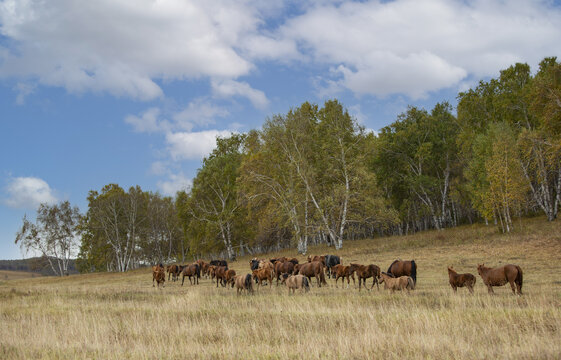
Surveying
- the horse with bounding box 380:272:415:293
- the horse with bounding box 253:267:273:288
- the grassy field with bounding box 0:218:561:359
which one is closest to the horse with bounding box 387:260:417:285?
the horse with bounding box 380:272:415:293

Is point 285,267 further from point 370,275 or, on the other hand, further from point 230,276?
point 370,275

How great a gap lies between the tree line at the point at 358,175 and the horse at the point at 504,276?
2051cm

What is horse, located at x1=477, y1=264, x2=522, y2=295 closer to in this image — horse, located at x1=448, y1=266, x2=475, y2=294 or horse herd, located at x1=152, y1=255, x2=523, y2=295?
horse herd, located at x1=152, y1=255, x2=523, y2=295

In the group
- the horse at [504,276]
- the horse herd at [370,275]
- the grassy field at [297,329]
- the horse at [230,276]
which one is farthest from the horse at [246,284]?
the horse at [504,276]

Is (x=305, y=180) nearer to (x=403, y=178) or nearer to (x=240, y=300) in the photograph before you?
(x=403, y=178)

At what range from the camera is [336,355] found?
6523 millimetres

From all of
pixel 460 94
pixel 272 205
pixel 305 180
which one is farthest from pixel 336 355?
pixel 460 94

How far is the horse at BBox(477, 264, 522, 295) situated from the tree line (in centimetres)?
2051

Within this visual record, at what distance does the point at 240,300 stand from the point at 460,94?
52603mm

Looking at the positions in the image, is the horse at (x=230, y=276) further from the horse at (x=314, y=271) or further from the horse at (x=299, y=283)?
the horse at (x=299, y=283)

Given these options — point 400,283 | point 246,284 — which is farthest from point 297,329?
point 246,284

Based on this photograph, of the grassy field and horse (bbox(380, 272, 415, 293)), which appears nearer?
the grassy field

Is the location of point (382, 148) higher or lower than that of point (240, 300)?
higher

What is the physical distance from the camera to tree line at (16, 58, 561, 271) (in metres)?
38.1
